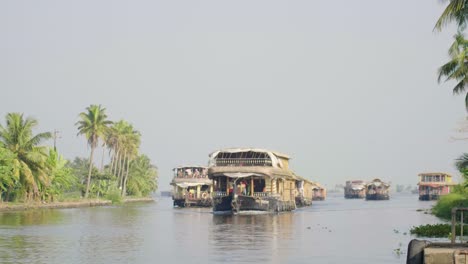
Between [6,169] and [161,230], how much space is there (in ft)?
70.3

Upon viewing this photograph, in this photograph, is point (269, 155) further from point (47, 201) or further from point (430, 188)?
point (430, 188)

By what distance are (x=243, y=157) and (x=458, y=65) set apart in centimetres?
2768

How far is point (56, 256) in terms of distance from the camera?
23656 mm

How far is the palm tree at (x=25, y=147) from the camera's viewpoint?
6062 centimetres

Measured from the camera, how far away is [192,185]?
78.6 m

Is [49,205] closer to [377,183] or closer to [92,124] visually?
[92,124]

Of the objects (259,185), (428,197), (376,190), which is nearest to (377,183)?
(376,190)

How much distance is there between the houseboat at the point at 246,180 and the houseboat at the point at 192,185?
16697 millimetres

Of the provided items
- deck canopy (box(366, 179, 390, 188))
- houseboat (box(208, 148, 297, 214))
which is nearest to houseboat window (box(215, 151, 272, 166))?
houseboat (box(208, 148, 297, 214))

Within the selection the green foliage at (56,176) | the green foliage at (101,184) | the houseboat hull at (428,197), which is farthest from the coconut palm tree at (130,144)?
the houseboat hull at (428,197)

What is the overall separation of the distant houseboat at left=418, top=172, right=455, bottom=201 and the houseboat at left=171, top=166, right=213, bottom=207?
4131 cm

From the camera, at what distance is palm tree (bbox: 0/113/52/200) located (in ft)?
199

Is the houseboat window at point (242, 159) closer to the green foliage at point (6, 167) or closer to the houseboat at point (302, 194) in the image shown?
the green foliage at point (6, 167)

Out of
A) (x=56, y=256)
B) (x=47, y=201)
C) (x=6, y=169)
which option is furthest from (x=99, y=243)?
(x=47, y=201)
